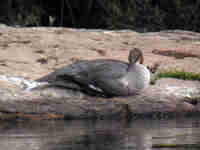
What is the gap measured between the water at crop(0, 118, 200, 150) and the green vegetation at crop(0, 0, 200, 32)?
22.5ft

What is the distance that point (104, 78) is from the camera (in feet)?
26.8

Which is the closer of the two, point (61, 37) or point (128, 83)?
point (128, 83)

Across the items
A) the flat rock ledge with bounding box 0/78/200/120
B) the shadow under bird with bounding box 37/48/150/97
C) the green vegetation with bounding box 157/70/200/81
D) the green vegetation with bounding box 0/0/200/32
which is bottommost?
the green vegetation with bounding box 0/0/200/32

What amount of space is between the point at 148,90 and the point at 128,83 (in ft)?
1.65

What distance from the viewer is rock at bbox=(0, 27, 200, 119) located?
26.8 feet

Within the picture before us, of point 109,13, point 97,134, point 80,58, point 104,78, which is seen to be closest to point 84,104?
point 104,78

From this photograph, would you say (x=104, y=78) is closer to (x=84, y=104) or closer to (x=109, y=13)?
(x=84, y=104)

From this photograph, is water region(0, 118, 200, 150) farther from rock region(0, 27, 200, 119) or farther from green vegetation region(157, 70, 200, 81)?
green vegetation region(157, 70, 200, 81)

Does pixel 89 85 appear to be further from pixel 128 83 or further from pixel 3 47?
pixel 3 47

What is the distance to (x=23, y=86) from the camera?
338 inches

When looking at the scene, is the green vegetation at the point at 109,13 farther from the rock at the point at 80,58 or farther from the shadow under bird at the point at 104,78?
the shadow under bird at the point at 104,78

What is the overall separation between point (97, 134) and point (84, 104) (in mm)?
1586

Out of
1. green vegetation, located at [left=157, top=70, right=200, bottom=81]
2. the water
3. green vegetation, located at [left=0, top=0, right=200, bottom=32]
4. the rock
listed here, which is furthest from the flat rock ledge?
green vegetation, located at [left=0, top=0, right=200, bottom=32]

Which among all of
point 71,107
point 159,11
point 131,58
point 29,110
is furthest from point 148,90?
point 159,11
